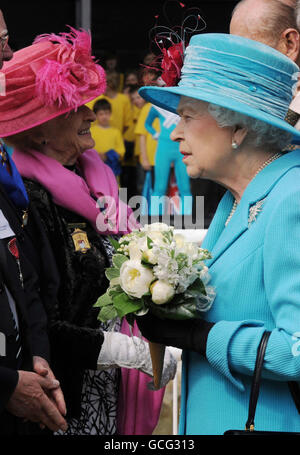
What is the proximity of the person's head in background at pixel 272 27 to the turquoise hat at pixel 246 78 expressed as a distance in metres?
0.52

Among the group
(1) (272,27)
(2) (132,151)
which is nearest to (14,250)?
(1) (272,27)

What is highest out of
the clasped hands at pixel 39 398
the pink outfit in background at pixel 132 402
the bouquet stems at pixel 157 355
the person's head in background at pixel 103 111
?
the person's head in background at pixel 103 111

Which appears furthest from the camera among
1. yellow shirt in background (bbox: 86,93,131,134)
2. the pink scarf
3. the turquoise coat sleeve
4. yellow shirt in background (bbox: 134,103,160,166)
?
yellow shirt in background (bbox: 86,93,131,134)

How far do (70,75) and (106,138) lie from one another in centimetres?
621

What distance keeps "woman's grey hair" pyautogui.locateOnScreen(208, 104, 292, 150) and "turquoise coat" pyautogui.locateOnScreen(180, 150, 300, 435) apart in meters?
0.06

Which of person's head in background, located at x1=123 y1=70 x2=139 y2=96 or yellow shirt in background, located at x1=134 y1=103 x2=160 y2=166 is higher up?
person's head in background, located at x1=123 y1=70 x2=139 y2=96

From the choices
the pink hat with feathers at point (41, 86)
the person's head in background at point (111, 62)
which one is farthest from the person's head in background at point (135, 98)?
the pink hat with feathers at point (41, 86)

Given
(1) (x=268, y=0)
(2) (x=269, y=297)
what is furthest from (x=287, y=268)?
Answer: (1) (x=268, y=0)

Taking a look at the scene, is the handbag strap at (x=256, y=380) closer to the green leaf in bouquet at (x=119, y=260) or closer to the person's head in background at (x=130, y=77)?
the green leaf in bouquet at (x=119, y=260)

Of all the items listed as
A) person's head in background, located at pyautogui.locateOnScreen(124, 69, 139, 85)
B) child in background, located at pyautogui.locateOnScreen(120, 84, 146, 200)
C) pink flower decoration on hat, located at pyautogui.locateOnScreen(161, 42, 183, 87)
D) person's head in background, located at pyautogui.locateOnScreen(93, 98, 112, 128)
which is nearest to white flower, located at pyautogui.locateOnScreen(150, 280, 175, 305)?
pink flower decoration on hat, located at pyautogui.locateOnScreen(161, 42, 183, 87)

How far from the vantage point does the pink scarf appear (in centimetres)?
322

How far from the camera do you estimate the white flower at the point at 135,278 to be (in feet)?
7.19

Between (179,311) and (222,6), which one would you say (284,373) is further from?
(222,6)

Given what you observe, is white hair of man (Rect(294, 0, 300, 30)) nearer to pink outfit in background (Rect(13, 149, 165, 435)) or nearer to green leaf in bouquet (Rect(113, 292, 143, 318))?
pink outfit in background (Rect(13, 149, 165, 435))
